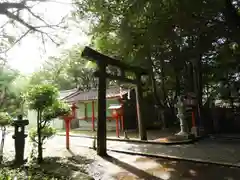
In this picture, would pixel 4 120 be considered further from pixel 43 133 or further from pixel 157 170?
pixel 157 170

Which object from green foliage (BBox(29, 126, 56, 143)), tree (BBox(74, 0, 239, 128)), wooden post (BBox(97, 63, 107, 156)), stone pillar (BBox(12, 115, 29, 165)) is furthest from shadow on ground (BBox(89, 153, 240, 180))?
tree (BBox(74, 0, 239, 128))

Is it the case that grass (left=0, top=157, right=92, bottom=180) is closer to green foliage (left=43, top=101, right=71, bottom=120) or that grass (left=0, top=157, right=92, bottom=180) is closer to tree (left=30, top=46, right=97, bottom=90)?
green foliage (left=43, top=101, right=71, bottom=120)

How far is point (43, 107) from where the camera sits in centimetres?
697

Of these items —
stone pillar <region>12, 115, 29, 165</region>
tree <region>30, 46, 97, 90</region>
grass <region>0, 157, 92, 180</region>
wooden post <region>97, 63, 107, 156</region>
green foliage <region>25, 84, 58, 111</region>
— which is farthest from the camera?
tree <region>30, 46, 97, 90</region>

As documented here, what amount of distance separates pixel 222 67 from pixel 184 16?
7.70 metres

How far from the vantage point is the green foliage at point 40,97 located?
6829mm

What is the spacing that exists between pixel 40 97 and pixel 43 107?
0.35 m

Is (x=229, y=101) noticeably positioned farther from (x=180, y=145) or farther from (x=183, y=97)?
(x=180, y=145)

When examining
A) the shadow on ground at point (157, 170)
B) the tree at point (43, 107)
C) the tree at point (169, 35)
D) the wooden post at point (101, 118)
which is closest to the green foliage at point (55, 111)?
the tree at point (43, 107)

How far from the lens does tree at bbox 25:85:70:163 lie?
6866 mm

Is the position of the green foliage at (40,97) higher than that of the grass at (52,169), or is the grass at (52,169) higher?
the green foliage at (40,97)

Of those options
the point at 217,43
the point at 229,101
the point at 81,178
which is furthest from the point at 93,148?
the point at 229,101

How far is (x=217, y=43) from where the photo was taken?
1248cm

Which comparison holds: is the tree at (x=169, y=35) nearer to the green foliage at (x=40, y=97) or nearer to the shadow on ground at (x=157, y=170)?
the green foliage at (x=40, y=97)
